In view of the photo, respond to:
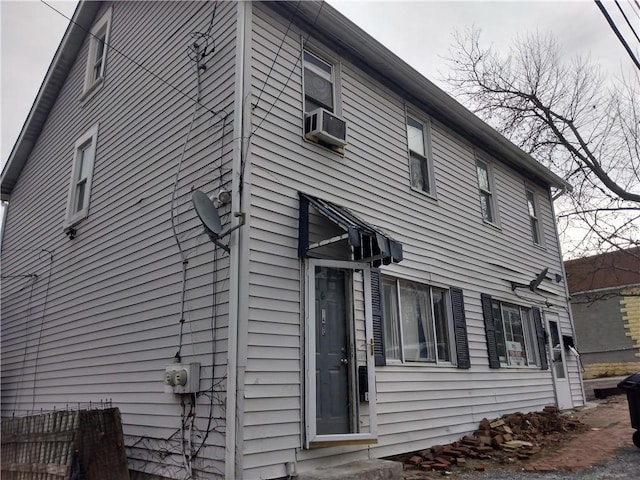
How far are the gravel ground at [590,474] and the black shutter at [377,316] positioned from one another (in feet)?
5.40

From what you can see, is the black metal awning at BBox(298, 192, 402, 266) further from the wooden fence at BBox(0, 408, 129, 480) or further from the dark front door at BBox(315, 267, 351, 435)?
the wooden fence at BBox(0, 408, 129, 480)

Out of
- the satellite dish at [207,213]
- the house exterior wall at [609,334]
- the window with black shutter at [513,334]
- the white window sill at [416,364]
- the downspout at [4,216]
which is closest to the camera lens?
the satellite dish at [207,213]

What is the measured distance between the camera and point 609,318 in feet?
78.4

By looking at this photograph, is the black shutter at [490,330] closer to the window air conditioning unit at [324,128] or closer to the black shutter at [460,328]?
the black shutter at [460,328]

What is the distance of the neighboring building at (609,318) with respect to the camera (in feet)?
75.4

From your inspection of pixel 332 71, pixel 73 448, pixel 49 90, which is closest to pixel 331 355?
pixel 73 448

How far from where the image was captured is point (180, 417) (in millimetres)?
5008

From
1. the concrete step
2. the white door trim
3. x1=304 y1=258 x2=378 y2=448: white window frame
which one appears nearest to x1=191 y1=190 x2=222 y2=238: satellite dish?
x1=304 y1=258 x2=378 y2=448: white window frame

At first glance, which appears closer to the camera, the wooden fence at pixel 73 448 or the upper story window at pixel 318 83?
the wooden fence at pixel 73 448

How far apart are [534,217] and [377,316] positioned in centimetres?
748

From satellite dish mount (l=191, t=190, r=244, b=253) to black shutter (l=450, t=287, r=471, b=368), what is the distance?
450 cm

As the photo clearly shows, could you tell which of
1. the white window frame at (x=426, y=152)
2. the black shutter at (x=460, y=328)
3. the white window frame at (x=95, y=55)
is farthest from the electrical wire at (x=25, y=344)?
the black shutter at (x=460, y=328)

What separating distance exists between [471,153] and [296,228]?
19.0 feet

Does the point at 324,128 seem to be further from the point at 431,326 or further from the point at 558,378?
the point at 558,378
